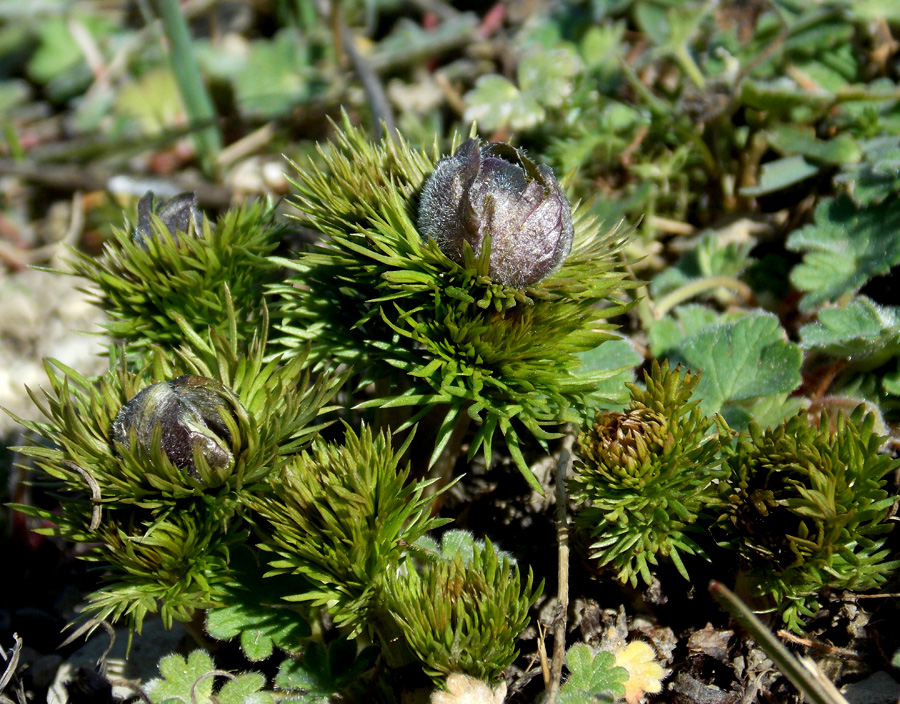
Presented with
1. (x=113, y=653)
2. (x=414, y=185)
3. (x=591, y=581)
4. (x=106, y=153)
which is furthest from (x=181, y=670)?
(x=106, y=153)

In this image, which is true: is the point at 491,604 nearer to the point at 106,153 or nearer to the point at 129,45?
the point at 106,153

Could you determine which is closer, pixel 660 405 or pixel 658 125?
pixel 660 405

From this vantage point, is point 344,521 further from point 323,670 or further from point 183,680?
point 183,680

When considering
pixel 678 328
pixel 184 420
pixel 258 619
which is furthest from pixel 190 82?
pixel 258 619

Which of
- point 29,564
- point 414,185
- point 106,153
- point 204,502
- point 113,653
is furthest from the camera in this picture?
point 106,153

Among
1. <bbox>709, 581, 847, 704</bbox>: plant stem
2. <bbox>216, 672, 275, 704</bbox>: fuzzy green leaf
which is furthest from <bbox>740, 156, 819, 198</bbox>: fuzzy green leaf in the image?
<bbox>216, 672, 275, 704</bbox>: fuzzy green leaf

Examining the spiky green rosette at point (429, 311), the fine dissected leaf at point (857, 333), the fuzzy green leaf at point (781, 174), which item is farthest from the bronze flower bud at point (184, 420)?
the fuzzy green leaf at point (781, 174)

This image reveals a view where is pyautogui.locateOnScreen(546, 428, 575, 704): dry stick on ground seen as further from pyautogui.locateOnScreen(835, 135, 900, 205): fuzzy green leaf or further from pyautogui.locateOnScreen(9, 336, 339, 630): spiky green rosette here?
pyautogui.locateOnScreen(835, 135, 900, 205): fuzzy green leaf
